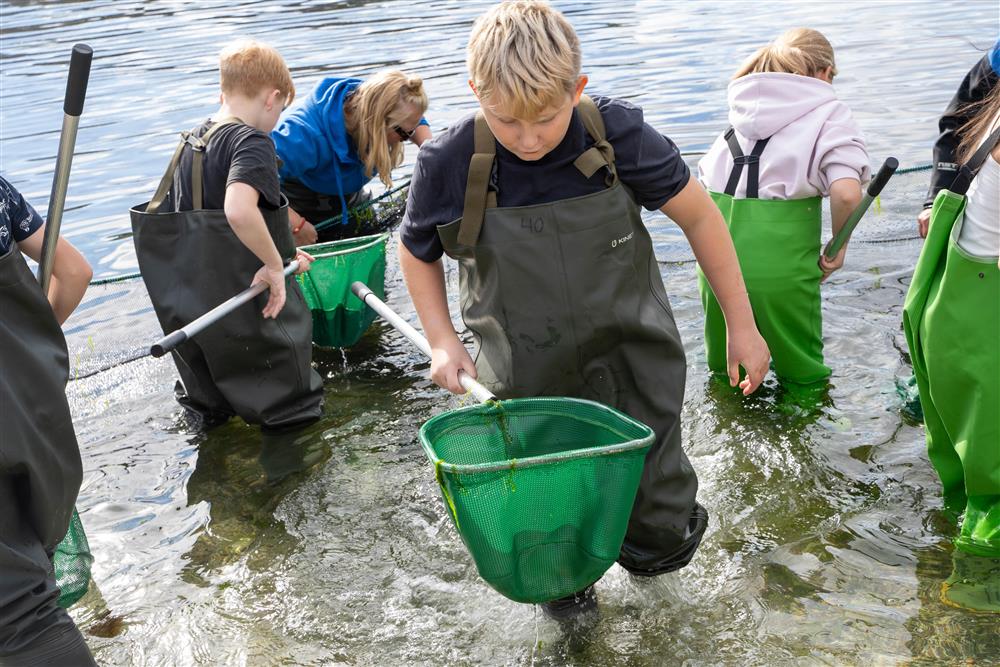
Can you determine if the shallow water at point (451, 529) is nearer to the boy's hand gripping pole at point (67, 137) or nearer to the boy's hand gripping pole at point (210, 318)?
the boy's hand gripping pole at point (210, 318)

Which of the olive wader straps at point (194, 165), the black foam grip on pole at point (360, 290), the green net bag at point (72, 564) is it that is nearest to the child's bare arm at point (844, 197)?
the black foam grip on pole at point (360, 290)

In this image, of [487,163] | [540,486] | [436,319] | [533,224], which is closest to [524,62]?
[487,163]

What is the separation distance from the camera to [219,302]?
4262mm

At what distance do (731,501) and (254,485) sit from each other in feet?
6.52

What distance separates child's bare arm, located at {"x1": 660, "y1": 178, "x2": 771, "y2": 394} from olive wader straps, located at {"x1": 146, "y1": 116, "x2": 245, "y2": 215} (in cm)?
214

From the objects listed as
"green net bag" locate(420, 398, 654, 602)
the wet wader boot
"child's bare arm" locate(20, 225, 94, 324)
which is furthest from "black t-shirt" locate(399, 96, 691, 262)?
"child's bare arm" locate(20, 225, 94, 324)

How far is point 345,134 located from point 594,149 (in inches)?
142

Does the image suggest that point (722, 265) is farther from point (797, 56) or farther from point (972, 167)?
point (797, 56)

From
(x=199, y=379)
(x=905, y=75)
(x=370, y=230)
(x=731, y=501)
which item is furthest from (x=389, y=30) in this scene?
(x=731, y=501)

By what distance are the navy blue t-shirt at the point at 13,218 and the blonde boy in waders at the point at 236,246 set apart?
105 centimetres

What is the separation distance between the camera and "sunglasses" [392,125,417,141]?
19.4 ft

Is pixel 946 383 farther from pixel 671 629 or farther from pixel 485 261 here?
pixel 485 261

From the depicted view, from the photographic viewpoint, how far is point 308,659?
126 inches

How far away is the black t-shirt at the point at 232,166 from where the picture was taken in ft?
13.3
